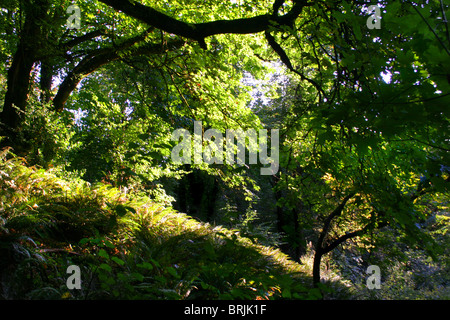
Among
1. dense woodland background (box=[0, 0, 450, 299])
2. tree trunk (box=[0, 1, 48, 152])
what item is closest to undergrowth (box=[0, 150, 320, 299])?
dense woodland background (box=[0, 0, 450, 299])

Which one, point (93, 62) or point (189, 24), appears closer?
point (189, 24)

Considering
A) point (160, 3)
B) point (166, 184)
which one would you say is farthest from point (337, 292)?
point (166, 184)

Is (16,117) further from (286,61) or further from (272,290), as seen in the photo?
(272,290)

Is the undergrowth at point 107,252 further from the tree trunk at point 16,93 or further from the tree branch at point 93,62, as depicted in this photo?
the tree branch at point 93,62

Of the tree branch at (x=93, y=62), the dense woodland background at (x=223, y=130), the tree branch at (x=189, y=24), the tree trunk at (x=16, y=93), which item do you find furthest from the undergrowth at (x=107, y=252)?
the tree branch at (x=93, y=62)

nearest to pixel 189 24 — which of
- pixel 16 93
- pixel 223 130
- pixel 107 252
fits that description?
pixel 223 130

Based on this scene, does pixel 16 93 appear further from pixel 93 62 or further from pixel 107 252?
pixel 107 252

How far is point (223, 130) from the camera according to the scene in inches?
168

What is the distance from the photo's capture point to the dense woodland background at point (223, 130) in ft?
4.12

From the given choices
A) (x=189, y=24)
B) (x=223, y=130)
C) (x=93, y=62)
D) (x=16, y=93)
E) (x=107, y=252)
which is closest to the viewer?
(x=189, y=24)

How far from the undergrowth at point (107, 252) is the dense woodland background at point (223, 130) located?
2cm

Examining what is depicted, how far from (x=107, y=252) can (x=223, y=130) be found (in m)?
2.37
